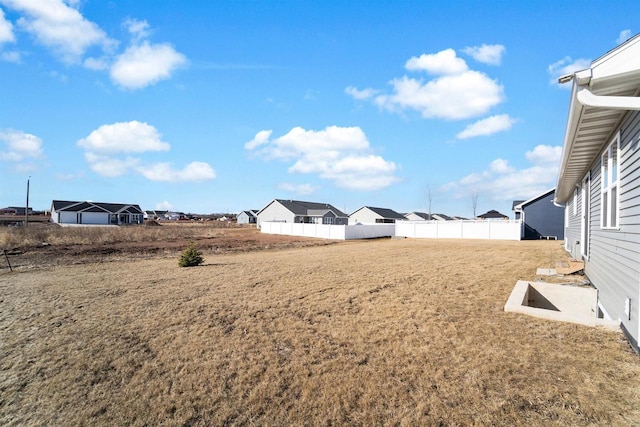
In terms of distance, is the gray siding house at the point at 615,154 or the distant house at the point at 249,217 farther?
the distant house at the point at 249,217

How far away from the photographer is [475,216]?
61.2 metres

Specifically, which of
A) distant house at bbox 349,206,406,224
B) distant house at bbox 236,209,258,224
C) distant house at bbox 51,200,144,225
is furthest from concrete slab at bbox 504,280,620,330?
distant house at bbox 236,209,258,224

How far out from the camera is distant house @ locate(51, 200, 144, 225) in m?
49.6

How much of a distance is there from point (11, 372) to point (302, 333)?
3481 mm

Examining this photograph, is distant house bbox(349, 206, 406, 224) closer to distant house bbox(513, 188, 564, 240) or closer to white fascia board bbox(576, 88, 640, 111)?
distant house bbox(513, 188, 564, 240)

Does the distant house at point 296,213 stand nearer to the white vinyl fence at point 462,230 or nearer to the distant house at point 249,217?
the distant house at point 249,217

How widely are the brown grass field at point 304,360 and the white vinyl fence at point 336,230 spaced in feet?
73.9

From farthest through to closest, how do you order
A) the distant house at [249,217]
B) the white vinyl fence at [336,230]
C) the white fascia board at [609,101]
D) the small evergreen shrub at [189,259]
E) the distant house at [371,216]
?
the distant house at [249,217], the distant house at [371,216], the white vinyl fence at [336,230], the small evergreen shrub at [189,259], the white fascia board at [609,101]

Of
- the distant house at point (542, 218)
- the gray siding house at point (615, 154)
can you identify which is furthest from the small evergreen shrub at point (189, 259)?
the distant house at point (542, 218)

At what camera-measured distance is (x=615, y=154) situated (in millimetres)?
5520

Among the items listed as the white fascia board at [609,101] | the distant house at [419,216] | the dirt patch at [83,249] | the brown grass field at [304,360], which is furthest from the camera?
the distant house at [419,216]

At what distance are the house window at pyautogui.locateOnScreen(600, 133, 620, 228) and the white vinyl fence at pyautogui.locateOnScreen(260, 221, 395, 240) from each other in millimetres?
23781

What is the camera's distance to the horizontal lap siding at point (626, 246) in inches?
161

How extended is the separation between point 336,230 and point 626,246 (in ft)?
85.3
